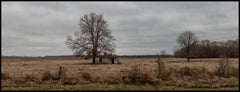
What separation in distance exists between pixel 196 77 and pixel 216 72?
2.63 meters

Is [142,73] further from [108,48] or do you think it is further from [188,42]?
[188,42]

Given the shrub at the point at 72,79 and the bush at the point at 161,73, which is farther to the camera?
the bush at the point at 161,73

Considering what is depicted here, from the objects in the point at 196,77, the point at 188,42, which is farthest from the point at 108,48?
the point at 196,77

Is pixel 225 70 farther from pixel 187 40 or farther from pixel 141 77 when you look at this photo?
pixel 187 40

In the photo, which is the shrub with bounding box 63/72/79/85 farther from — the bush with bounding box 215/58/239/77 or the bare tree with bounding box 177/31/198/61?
the bare tree with bounding box 177/31/198/61

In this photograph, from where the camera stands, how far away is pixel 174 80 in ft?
67.8

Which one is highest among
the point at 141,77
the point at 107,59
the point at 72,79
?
the point at 141,77

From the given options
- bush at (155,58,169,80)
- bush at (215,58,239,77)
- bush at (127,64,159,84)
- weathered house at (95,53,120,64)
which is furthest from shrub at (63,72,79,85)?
weathered house at (95,53,120,64)

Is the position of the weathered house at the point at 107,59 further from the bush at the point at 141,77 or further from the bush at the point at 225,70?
the bush at the point at 141,77

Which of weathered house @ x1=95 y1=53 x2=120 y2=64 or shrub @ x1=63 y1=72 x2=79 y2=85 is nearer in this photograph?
shrub @ x1=63 y1=72 x2=79 y2=85

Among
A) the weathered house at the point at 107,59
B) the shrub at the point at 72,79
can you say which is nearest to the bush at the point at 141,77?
the shrub at the point at 72,79

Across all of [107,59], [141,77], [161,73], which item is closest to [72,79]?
[141,77]

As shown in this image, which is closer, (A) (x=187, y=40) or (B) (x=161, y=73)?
(B) (x=161, y=73)

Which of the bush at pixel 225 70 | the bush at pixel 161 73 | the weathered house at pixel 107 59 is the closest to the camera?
the bush at pixel 161 73
